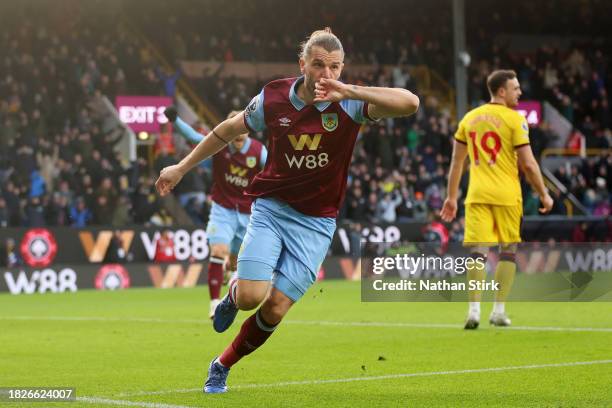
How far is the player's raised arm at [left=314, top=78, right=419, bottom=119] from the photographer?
6223 millimetres

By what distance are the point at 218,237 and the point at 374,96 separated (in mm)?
6922

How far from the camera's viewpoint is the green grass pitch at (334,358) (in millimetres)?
6836

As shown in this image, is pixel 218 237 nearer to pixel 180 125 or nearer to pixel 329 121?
pixel 180 125

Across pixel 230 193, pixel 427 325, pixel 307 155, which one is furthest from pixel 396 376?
pixel 230 193

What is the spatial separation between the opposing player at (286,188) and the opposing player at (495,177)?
4.36 meters

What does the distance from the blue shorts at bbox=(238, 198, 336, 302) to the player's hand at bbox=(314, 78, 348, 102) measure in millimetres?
1021

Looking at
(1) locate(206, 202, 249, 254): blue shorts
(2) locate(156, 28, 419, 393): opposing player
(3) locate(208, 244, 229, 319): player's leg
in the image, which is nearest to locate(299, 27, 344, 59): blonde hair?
(2) locate(156, 28, 419, 393): opposing player

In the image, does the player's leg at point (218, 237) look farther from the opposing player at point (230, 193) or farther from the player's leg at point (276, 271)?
the player's leg at point (276, 271)

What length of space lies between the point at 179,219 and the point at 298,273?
Result: 1700 centimetres

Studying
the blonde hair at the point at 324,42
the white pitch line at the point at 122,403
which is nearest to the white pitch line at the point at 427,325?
the blonde hair at the point at 324,42

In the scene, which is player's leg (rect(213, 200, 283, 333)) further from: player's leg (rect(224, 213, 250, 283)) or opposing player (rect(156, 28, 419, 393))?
player's leg (rect(224, 213, 250, 283))

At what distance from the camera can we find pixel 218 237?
43.1 ft

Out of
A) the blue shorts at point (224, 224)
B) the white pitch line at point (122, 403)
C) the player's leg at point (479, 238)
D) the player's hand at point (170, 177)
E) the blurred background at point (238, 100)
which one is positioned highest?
the player's hand at point (170, 177)

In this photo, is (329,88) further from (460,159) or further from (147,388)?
(460,159)
